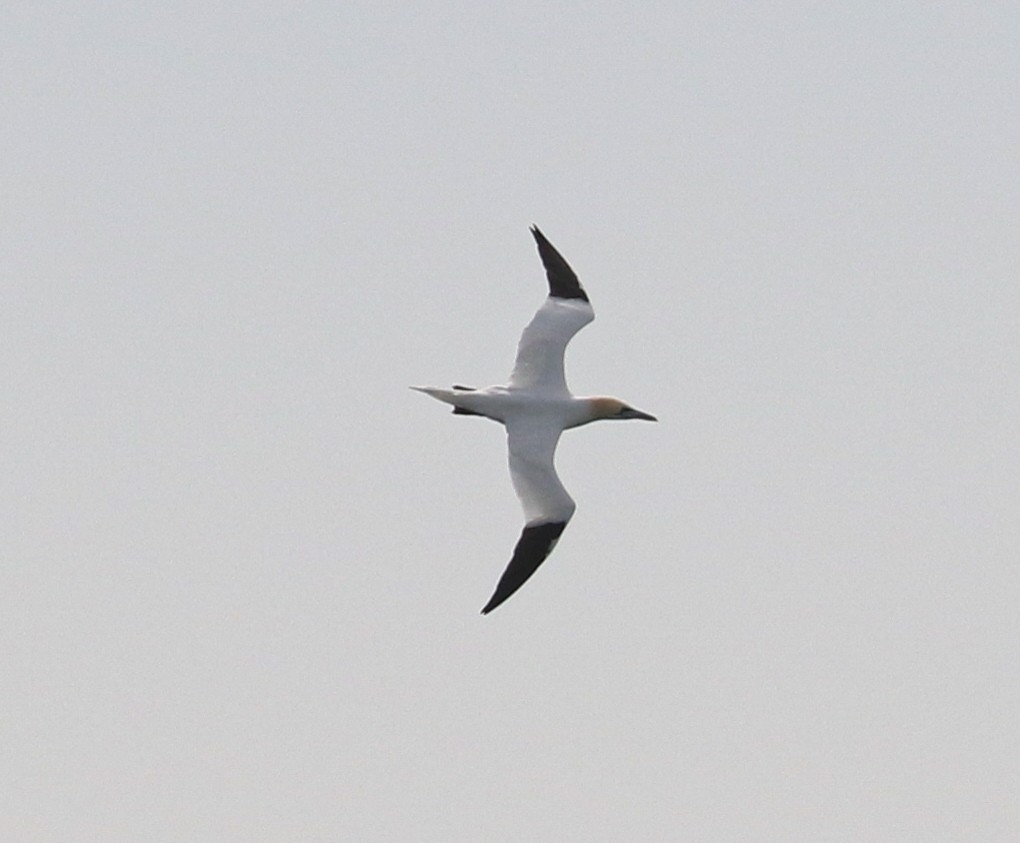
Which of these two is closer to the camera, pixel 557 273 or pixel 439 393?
pixel 439 393

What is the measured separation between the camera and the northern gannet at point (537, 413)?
188ft

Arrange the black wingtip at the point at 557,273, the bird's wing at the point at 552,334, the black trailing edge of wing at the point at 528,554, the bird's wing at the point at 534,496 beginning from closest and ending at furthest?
the black trailing edge of wing at the point at 528,554, the bird's wing at the point at 534,496, the bird's wing at the point at 552,334, the black wingtip at the point at 557,273

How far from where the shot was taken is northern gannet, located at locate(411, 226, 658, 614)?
57.4 m

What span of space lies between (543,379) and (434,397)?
108 inches

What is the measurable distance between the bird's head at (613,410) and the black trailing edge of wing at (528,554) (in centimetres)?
373

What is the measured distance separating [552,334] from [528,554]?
5394mm

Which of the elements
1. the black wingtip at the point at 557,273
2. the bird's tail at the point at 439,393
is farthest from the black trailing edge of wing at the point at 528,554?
the black wingtip at the point at 557,273

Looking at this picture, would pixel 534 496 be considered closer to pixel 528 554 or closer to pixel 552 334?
pixel 528 554

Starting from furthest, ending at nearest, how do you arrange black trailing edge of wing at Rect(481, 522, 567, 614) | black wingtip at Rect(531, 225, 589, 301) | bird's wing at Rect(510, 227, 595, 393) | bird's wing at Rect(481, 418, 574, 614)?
black wingtip at Rect(531, 225, 589, 301)
bird's wing at Rect(510, 227, 595, 393)
bird's wing at Rect(481, 418, 574, 614)
black trailing edge of wing at Rect(481, 522, 567, 614)

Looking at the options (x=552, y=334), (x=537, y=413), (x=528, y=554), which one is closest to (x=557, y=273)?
(x=552, y=334)

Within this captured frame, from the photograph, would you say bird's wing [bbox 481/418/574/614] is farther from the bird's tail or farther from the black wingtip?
the black wingtip

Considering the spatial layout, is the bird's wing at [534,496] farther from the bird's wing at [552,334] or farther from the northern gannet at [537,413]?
the bird's wing at [552,334]

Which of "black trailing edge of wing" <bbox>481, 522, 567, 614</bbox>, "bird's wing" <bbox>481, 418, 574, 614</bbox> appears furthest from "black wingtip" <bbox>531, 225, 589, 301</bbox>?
"black trailing edge of wing" <bbox>481, 522, 567, 614</bbox>

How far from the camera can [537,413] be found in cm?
5853
